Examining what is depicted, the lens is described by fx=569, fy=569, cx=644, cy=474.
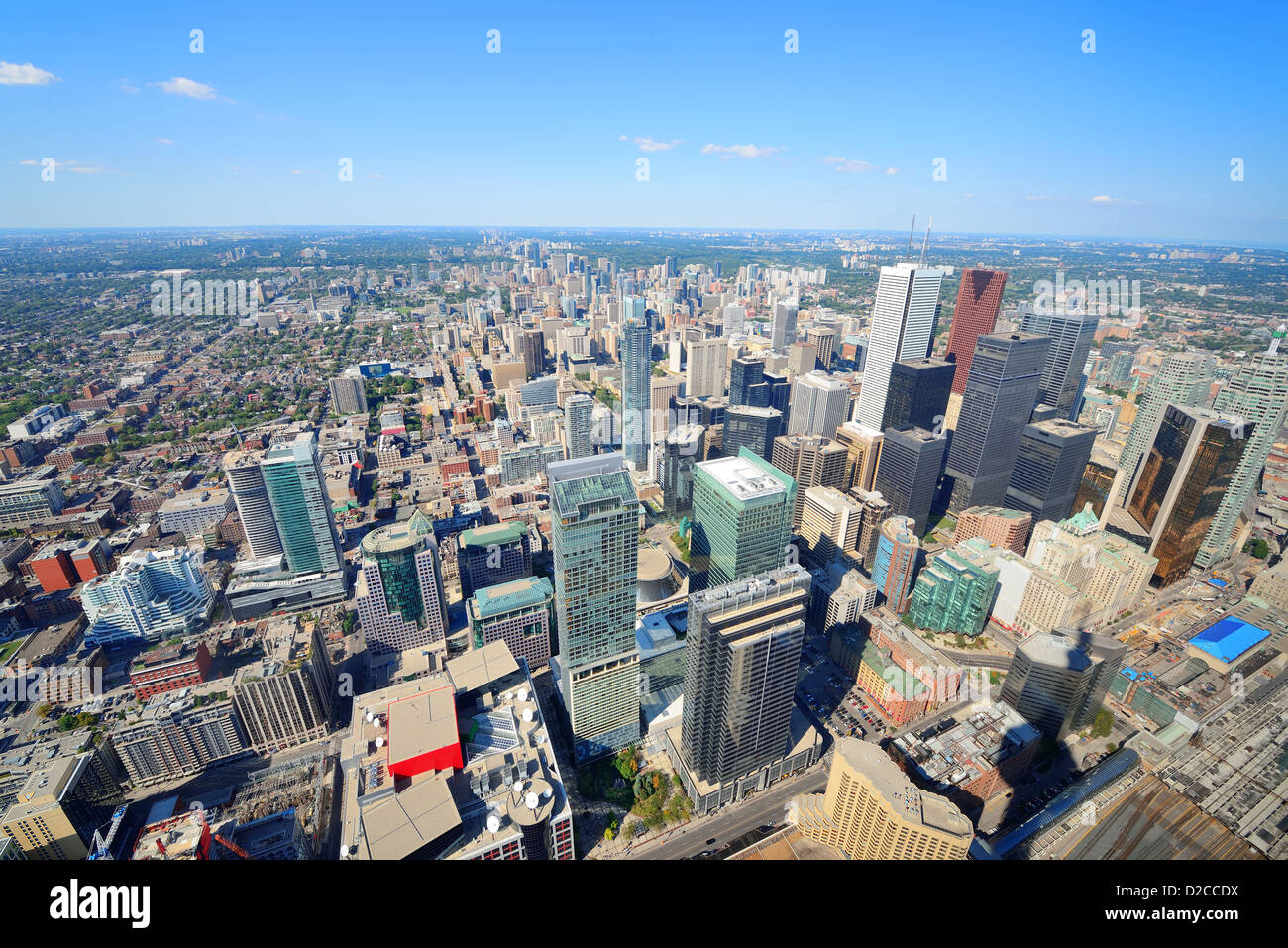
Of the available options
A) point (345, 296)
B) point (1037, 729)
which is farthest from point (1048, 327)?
A: point (345, 296)

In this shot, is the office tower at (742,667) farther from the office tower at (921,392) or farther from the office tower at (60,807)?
the office tower at (921,392)

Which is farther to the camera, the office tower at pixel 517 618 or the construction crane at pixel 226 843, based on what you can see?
the office tower at pixel 517 618

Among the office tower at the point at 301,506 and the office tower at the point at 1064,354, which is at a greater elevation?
the office tower at the point at 1064,354

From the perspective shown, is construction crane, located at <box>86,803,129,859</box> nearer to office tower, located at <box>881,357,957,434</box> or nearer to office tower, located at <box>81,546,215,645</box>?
office tower, located at <box>81,546,215,645</box>

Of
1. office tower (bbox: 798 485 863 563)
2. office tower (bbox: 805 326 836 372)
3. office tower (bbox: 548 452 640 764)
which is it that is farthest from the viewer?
office tower (bbox: 805 326 836 372)

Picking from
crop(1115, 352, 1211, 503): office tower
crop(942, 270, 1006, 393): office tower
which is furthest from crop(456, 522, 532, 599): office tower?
crop(942, 270, 1006, 393): office tower

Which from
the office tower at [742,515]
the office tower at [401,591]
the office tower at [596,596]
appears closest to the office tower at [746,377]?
the office tower at [742,515]

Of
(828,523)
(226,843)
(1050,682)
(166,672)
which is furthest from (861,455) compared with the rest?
(166,672)
